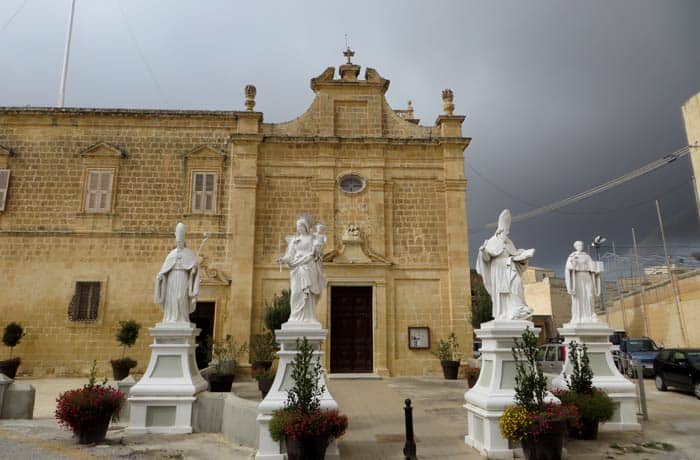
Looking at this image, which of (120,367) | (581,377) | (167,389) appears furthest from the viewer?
(120,367)

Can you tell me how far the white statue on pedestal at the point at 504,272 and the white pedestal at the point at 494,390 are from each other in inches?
14.4

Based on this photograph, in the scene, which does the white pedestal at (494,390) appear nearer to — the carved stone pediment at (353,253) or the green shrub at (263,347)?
the green shrub at (263,347)

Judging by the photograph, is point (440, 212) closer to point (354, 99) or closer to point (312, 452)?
point (354, 99)

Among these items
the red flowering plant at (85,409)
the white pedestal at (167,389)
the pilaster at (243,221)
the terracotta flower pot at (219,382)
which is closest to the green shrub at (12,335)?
the pilaster at (243,221)

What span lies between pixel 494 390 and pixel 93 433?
20.6 feet

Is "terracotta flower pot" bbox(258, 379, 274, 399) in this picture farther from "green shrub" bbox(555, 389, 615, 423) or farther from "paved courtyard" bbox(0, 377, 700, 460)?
"green shrub" bbox(555, 389, 615, 423)

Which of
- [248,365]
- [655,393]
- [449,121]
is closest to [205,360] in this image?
[248,365]

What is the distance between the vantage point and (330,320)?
682 inches

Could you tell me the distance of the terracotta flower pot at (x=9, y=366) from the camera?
50.8ft

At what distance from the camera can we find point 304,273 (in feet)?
26.6

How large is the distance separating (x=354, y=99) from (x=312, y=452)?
15331 millimetres

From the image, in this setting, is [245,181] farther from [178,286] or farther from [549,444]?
[549,444]

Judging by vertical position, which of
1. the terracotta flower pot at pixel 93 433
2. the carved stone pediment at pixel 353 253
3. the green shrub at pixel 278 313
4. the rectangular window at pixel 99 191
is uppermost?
the rectangular window at pixel 99 191

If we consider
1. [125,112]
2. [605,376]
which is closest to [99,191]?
[125,112]
